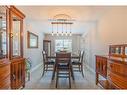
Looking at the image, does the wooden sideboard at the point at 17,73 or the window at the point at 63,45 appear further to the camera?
the window at the point at 63,45

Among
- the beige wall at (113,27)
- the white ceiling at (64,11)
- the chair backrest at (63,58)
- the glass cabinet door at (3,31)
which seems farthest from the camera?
the chair backrest at (63,58)

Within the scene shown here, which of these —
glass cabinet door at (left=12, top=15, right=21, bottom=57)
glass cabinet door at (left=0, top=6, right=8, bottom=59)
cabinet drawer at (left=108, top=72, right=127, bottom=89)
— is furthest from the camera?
glass cabinet door at (left=12, top=15, right=21, bottom=57)

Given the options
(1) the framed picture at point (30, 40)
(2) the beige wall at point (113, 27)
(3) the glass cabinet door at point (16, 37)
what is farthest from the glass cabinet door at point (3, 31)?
(1) the framed picture at point (30, 40)

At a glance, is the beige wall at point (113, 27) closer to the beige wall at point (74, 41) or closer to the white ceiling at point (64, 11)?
the white ceiling at point (64, 11)

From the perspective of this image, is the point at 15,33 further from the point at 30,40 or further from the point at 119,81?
the point at 30,40

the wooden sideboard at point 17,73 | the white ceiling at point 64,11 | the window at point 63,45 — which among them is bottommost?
the wooden sideboard at point 17,73

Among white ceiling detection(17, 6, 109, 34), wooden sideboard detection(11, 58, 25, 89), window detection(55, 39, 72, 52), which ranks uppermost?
white ceiling detection(17, 6, 109, 34)

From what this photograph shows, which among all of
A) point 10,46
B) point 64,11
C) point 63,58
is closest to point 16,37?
point 10,46

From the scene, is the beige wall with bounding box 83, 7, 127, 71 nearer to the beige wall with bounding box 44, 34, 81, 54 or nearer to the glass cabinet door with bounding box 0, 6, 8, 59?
the glass cabinet door with bounding box 0, 6, 8, 59

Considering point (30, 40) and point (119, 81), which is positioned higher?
point (30, 40)

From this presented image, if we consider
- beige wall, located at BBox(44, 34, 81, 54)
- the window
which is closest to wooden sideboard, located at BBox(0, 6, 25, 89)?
beige wall, located at BBox(44, 34, 81, 54)

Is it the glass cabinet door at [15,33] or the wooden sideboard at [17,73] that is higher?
the glass cabinet door at [15,33]
